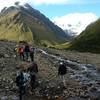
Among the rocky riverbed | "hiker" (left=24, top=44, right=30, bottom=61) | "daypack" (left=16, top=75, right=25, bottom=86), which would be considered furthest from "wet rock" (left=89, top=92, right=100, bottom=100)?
"hiker" (left=24, top=44, right=30, bottom=61)

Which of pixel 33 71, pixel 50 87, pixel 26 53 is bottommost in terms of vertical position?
pixel 50 87

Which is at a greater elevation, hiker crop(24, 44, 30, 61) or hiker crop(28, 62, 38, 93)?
hiker crop(24, 44, 30, 61)

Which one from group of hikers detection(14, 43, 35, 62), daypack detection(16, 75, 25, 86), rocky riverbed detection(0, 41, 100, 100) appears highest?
group of hikers detection(14, 43, 35, 62)

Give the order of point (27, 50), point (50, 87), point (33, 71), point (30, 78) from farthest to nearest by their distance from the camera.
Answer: point (27, 50) < point (50, 87) < point (30, 78) < point (33, 71)

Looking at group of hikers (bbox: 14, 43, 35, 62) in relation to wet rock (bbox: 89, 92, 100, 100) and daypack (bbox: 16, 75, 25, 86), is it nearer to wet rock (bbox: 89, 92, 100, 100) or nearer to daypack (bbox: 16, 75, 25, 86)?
wet rock (bbox: 89, 92, 100, 100)

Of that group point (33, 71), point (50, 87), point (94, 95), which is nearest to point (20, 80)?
point (33, 71)

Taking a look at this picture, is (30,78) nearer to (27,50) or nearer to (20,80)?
(20,80)

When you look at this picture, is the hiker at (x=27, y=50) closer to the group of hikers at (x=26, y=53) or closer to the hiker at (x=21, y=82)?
the group of hikers at (x=26, y=53)

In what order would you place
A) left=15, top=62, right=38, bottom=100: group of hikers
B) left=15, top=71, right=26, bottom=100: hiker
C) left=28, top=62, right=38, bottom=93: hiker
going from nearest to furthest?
left=15, top=71, right=26, bottom=100: hiker
left=15, top=62, right=38, bottom=100: group of hikers
left=28, top=62, right=38, bottom=93: hiker

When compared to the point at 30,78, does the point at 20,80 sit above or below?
above

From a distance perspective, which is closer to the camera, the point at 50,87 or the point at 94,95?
the point at 94,95

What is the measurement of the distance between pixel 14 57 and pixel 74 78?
1348 cm

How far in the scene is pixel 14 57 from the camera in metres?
59.9

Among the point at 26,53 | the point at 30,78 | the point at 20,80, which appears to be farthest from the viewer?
the point at 26,53
